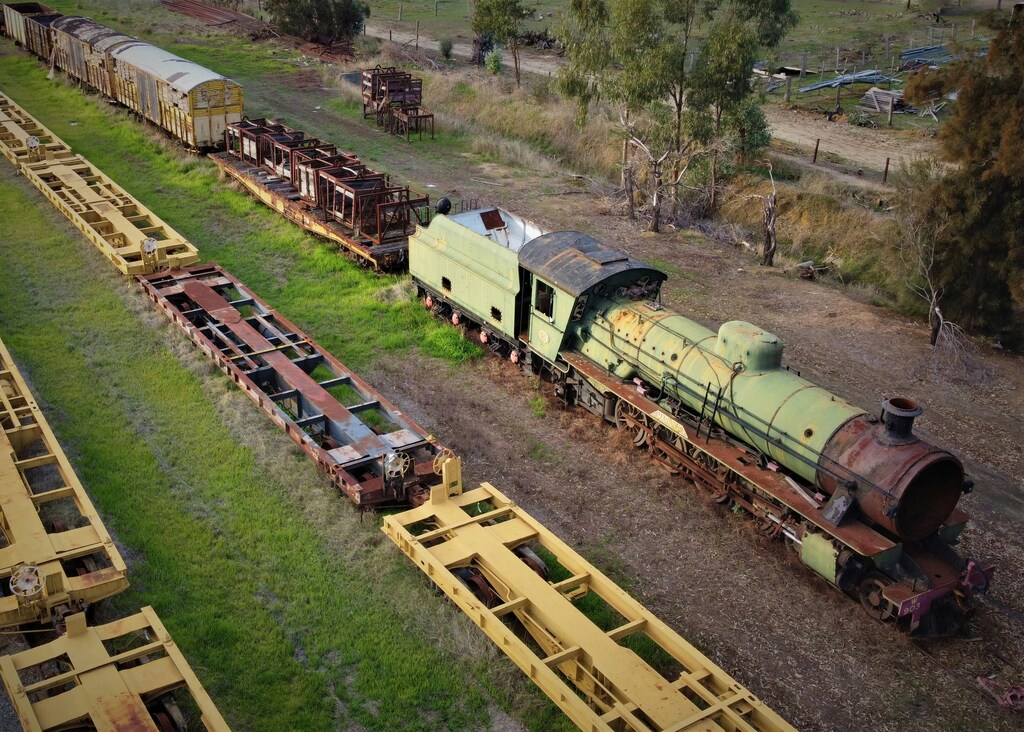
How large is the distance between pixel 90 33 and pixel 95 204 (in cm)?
1625

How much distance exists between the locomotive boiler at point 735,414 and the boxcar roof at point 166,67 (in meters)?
13.3

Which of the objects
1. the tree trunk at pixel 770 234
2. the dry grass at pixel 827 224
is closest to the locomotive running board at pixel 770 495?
the tree trunk at pixel 770 234

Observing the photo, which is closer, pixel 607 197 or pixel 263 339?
pixel 263 339

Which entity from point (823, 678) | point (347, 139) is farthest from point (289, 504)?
point (347, 139)

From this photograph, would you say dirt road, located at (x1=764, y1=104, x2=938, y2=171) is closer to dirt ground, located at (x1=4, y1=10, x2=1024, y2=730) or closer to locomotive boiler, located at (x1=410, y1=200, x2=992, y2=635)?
dirt ground, located at (x1=4, y1=10, x2=1024, y2=730)

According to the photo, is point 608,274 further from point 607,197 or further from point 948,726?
point 607,197

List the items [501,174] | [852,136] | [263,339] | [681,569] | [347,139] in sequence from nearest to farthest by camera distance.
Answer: [681,569] < [263,339] < [501,174] < [347,139] < [852,136]

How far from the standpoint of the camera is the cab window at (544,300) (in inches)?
660

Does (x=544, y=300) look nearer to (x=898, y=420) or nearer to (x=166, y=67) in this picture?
(x=898, y=420)

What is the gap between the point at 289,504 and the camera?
559 inches

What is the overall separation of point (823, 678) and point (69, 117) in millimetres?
32741

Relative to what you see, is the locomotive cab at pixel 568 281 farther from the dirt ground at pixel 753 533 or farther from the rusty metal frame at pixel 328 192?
the rusty metal frame at pixel 328 192

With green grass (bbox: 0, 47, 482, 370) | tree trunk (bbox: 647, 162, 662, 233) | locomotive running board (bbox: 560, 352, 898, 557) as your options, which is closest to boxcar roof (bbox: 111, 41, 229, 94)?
green grass (bbox: 0, 47, 482, 370)

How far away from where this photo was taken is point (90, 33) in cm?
3594
